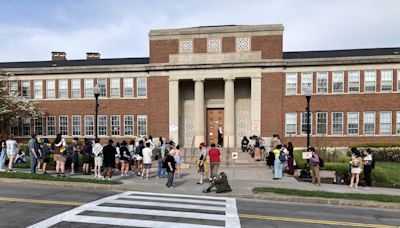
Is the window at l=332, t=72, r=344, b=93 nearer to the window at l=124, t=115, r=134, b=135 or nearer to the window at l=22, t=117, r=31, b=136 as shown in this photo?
the window at l=124, t=115, r=134, b=135

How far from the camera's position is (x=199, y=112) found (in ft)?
109

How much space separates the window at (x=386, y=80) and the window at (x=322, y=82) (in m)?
4.56

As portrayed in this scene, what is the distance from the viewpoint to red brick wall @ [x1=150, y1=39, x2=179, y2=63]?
34.1m

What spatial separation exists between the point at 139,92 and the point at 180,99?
3.87 meters

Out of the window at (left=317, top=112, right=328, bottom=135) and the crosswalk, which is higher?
the window at (left=317, top=112, right=328, bottom=135)

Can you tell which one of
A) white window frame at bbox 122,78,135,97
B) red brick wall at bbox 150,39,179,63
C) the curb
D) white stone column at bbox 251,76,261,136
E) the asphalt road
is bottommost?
the curb

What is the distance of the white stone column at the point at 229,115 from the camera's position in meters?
32.6

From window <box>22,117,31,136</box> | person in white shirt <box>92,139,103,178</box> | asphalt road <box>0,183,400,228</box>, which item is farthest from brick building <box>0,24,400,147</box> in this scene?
asphalt road <box>0,183,400,228</box>

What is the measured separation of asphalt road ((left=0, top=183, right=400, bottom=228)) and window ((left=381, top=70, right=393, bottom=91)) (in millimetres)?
22149

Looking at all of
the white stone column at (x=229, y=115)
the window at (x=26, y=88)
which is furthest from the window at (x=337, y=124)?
the window at (x=26, y=88)

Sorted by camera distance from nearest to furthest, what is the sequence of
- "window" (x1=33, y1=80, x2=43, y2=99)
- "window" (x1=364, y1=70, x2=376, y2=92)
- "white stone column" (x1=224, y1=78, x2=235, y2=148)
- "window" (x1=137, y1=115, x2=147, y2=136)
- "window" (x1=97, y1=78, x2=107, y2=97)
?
"window" (x1=364, y1=70, x2=376, y2=92) < "white stone column" (x1=224, y1=78, x2=235, y2=148) < "window" (x1=137, y1=115, x2=147, y2=136) < "window" (x1=97, y1=78, x2=107, y2=97) < "window" (x1=33, y1=80, x2=43, y2=99)

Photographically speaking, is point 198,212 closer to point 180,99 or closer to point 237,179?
point 237,179

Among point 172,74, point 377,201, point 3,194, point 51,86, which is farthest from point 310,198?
point 51,86

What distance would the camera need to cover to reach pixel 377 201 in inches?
524
